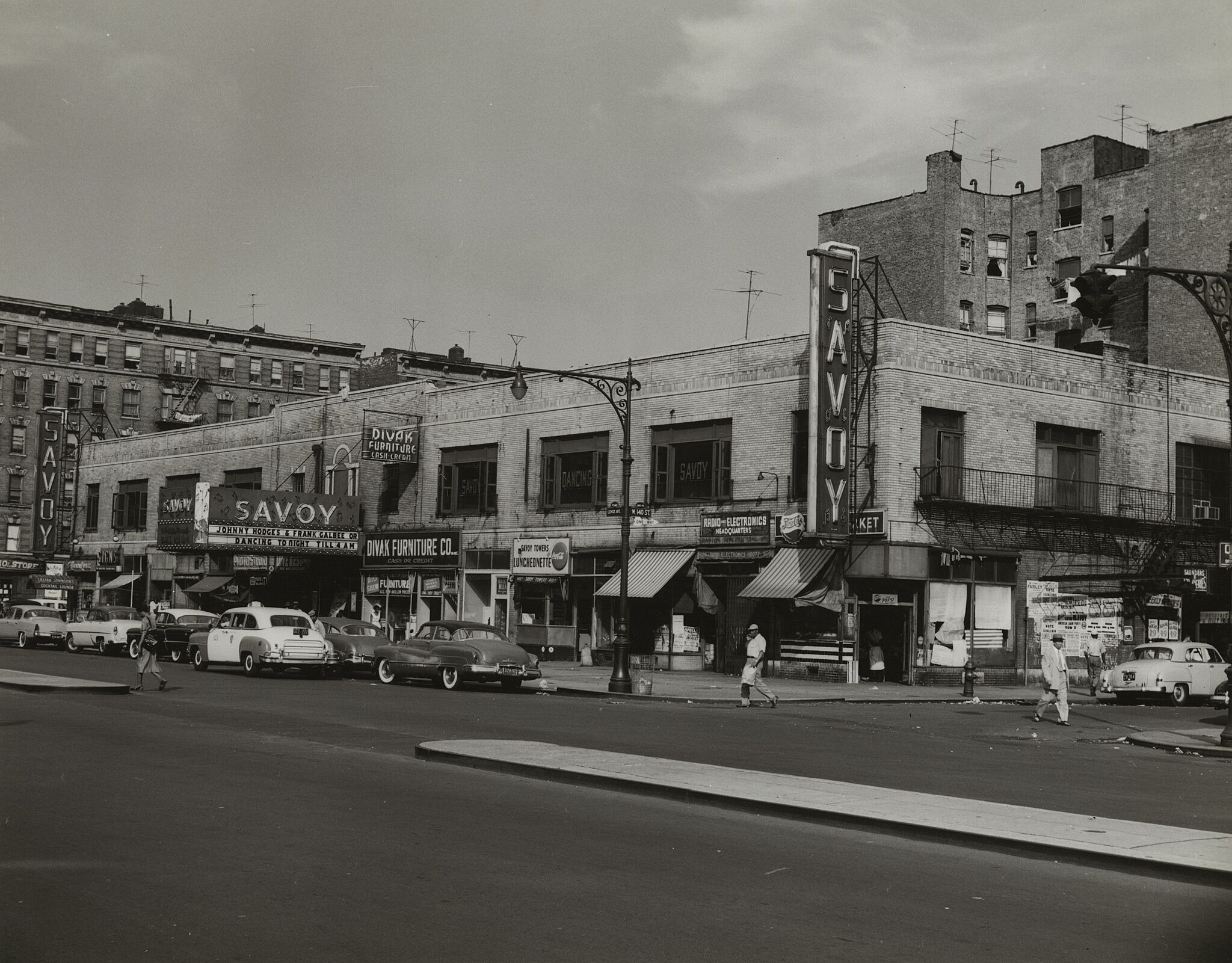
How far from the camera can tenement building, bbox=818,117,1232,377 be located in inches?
2373

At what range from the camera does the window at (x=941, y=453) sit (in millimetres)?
35969

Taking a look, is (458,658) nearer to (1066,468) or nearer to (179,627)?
(179,627)

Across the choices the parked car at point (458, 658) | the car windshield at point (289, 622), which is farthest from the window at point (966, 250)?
the car windshield at point (289, 622)

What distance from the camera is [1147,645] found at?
109 feet

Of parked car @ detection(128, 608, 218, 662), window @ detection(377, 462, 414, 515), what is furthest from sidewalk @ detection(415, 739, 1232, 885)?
window @ detection(377, 462, 414, 515)

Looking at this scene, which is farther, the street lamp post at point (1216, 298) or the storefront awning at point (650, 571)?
the storefront awning at point (650, 571)

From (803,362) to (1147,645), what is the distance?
11.3 m

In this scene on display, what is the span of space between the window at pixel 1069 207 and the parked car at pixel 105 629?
45438 mm

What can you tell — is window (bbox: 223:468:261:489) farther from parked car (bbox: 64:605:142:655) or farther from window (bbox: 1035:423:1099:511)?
window (bbox: 1035:423:1099:511)

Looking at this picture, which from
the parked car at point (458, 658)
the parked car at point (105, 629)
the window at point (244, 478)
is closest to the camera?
the parked car at point (458, 658)

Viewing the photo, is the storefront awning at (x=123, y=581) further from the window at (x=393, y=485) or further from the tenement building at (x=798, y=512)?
the window at (x=393, y=485)

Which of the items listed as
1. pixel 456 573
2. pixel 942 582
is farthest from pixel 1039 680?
pixel 456 573

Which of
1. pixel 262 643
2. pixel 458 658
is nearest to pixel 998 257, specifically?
pixel 458 658

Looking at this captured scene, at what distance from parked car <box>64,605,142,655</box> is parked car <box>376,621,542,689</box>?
44.6 feet
